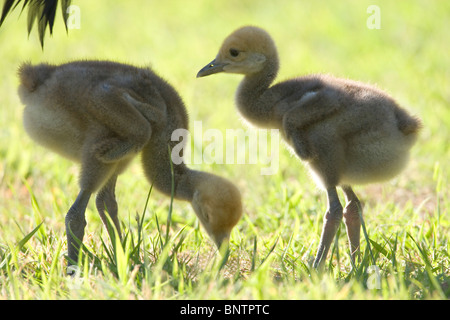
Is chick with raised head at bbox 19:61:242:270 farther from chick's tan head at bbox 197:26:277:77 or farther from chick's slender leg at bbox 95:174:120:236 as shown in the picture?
chick's tan head at bbox 197:26:277:77

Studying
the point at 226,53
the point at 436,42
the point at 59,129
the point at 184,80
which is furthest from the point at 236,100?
the point at 436,42

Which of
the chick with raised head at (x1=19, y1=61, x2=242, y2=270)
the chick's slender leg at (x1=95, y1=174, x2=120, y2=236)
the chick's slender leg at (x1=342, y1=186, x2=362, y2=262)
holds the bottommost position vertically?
the chick's slender leg at (x1=342, y1=186, x2=362, y2=262)

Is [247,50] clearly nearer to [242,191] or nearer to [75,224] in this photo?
[75,224]

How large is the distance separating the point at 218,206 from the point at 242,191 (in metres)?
1.77

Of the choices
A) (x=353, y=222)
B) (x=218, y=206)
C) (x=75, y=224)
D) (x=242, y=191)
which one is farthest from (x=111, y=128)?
(x=242, y=191)

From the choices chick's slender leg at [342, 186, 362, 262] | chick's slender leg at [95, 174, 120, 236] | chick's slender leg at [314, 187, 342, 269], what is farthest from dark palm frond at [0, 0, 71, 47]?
chick's slender leg at [342, 186, 362, 262]

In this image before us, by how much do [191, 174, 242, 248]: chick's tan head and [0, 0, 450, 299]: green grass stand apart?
0.17 meters

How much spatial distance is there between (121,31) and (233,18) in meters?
1.83

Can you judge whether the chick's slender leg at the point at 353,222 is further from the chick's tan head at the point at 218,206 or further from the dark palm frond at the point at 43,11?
the dark palm frond at the point at 43,11

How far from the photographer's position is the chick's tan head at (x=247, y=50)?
405cm

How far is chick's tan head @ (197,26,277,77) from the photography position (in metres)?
4.05

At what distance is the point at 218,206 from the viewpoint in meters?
3.81

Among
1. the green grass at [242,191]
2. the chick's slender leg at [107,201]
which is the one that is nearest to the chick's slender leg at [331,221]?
the green grass at [242,191]
